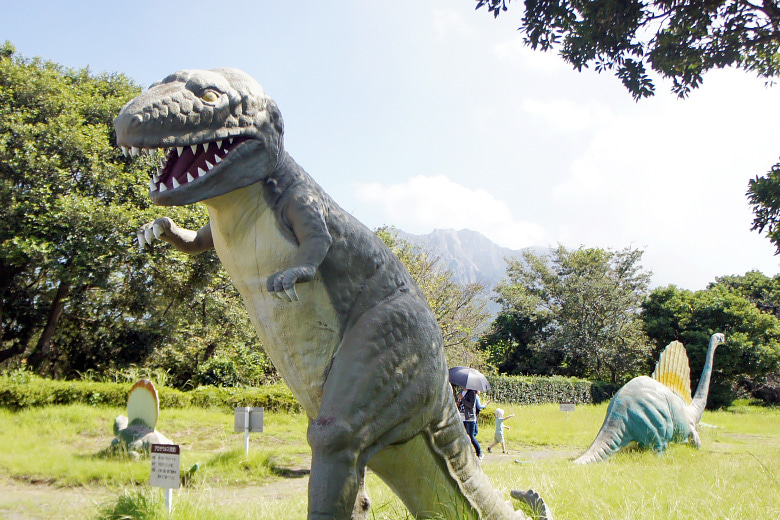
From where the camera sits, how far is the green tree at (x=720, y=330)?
22375 mm

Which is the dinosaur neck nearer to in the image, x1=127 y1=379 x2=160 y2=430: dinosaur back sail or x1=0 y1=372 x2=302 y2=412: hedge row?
x1=0 y1=372 x2=302 y2=412: hedge row

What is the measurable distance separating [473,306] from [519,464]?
12.1 m

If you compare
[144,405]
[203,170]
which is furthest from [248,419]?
[203,170]

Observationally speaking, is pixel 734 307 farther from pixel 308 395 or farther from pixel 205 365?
pixel 308 395

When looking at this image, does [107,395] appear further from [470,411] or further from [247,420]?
[470,411]

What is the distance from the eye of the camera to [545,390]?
73.6 ft

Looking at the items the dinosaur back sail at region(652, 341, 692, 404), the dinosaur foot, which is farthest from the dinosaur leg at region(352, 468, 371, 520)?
the dinosaur back sail at region(652, 341, 692, 404)

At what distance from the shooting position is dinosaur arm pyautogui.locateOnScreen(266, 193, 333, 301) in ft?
6.22

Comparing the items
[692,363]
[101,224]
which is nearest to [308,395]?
[101,224]

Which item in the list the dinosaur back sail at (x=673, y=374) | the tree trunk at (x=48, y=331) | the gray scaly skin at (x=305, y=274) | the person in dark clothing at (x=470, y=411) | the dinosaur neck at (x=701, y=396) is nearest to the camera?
the gray scaly skin at (x=305, y=274)

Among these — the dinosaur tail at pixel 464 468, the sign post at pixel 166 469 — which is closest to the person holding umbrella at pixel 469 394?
the sign post at pixel 166 469

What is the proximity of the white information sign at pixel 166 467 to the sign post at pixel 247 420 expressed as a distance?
4.06m

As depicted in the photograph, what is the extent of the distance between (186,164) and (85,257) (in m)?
12.2

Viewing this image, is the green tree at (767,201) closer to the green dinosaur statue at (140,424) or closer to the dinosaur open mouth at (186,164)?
the dinosaur open mouth at (186,164)
